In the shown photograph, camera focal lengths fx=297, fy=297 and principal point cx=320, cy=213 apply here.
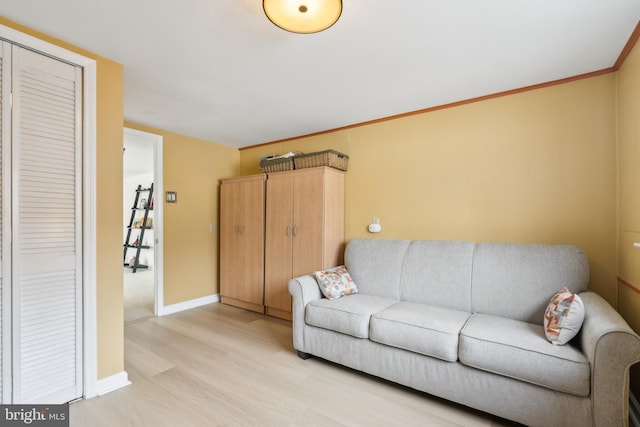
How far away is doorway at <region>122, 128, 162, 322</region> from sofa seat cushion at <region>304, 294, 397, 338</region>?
1.57 meters

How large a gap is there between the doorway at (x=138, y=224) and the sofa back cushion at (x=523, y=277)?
9.00 feet

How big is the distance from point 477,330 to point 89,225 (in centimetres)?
266

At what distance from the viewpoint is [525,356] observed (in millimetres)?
1681

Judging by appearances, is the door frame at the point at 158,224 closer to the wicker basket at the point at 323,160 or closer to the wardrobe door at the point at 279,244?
the wardrobe door at the point at 279,244

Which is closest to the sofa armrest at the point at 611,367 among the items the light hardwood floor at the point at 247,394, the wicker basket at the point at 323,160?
the light hardwood floor at the point at 247,394

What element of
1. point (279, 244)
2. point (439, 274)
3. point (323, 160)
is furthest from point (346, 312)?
point (323, 160)

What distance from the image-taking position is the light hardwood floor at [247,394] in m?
1.83

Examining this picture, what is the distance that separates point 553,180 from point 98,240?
3474 millimetres

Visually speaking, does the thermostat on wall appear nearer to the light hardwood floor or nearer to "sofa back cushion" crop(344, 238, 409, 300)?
"sofa back cushion" crop(344, 238, 409, 300)

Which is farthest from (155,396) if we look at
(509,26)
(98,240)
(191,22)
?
(509,26)

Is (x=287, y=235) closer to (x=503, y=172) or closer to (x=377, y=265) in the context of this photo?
(x=377, y=265)

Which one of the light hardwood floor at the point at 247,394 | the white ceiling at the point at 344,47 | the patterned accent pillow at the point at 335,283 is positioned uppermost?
the white ceiling at the point at 344,47

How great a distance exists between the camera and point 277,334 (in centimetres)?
315

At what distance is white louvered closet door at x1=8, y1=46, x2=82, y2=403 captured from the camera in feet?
5.75
